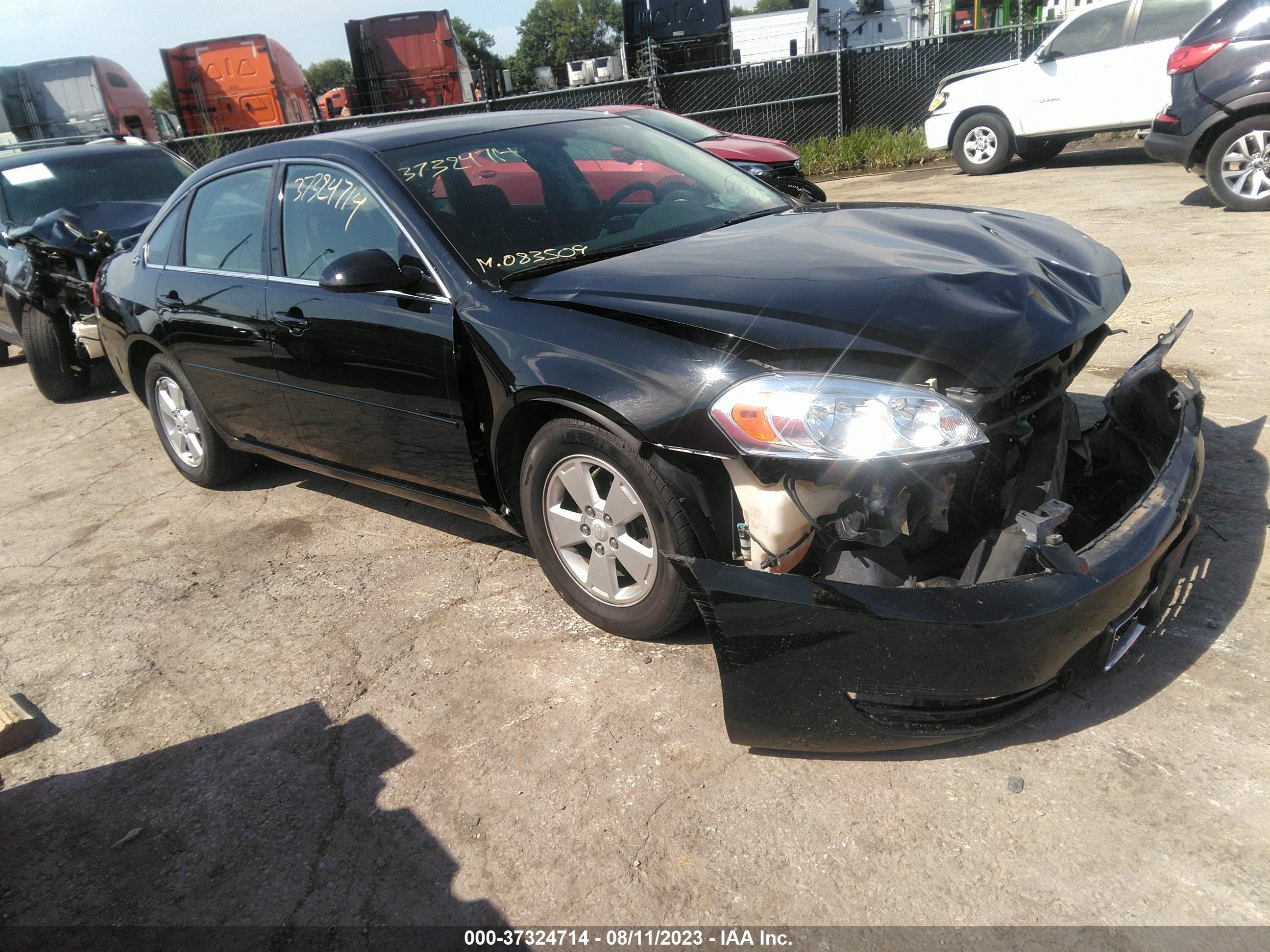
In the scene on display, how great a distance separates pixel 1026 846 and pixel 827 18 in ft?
105

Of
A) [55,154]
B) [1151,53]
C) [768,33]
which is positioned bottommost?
[1151,53]

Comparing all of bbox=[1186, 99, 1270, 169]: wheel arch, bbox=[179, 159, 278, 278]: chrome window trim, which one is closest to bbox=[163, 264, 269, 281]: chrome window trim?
bbox=[179, 159, 278, 278]: chrome window trim

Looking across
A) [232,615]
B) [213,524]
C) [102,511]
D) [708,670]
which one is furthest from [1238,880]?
[102,511]

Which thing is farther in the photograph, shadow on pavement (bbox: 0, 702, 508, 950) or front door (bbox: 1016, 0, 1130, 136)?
front door (bbox: 1016, 0, 1130, 136)

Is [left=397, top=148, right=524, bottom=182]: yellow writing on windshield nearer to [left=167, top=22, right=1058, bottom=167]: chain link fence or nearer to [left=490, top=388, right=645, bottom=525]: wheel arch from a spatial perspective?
[left=490, top=388, right=645, bottom=525]: wheel arch

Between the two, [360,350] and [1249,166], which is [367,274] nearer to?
[360,350]

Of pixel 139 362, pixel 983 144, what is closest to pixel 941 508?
pixel 139 362

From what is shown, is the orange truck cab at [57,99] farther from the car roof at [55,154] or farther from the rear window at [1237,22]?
the rear window at [1237,22]

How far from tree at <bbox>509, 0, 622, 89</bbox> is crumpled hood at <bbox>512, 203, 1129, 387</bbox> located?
10376 centimetres

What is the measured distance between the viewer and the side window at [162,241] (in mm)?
4879

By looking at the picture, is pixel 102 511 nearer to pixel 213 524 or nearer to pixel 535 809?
pixel 213 524

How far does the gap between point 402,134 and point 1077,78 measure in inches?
401

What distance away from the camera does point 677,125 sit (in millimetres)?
10734

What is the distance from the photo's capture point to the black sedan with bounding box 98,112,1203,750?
7.65 ft
